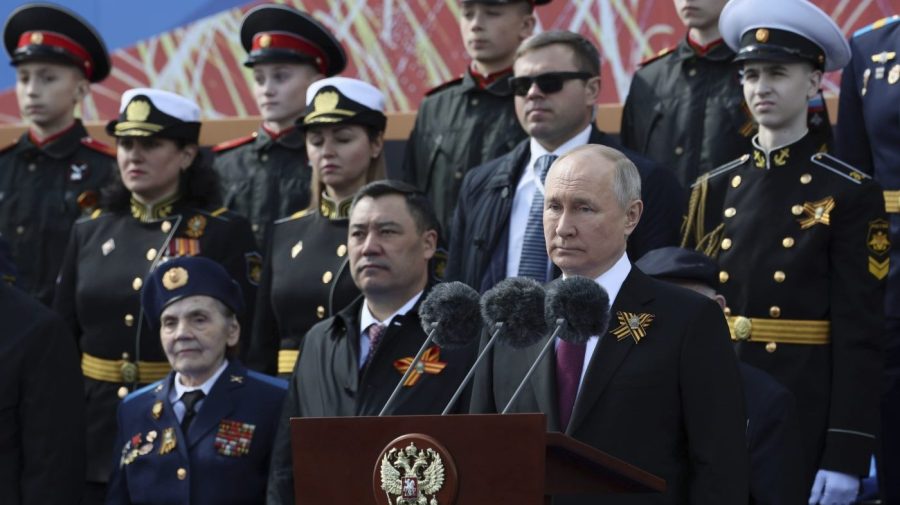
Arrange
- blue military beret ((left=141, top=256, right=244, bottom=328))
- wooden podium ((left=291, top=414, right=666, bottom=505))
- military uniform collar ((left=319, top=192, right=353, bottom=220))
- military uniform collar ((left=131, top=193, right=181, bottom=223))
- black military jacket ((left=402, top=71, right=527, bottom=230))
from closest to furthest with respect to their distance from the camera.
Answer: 1. wooden podium ((left=291, top=414, right=666, bottom=505))
2. blue military beret ((left=141, top=256, right=244, bottom=328))
3. military uniform collar ((left=319, top=192, right=353, bottom=220))
4. black military jacket ((left=402, top=71, right=527, bottom=230))
5. military uniform collar ((left=131, top=193, right=181, bottom=223))

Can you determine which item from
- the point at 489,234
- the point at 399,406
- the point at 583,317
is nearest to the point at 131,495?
the point at 399,406

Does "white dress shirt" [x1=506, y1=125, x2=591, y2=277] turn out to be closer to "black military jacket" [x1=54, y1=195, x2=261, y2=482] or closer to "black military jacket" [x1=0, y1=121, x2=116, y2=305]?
"black military jacket" [x1=54, y1=195, x2=261, y2=482]

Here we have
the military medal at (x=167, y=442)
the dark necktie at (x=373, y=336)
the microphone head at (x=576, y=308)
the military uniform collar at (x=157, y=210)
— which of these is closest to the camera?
the microphone head at (x=576, y=308)

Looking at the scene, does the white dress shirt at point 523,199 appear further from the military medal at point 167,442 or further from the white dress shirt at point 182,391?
the military medal at point 167,442

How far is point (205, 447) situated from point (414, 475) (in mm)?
2521

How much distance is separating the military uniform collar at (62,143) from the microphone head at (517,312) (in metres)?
4.39

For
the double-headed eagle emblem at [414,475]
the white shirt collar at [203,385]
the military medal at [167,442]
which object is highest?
the white shirt collar at [203,385]

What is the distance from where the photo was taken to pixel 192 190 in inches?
260

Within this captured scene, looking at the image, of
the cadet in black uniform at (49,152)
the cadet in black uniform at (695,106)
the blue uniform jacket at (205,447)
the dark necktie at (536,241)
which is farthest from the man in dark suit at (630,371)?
the cadet in black uniform at (49,152)

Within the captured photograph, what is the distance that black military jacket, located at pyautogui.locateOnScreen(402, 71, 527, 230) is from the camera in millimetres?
6477

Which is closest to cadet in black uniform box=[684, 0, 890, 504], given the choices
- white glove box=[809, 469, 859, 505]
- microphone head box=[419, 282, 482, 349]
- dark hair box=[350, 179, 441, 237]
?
white glove box=[809, 469, 859, 505]

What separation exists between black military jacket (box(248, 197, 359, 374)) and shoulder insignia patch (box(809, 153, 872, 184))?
1761mm

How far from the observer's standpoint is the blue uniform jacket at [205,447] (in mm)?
5453

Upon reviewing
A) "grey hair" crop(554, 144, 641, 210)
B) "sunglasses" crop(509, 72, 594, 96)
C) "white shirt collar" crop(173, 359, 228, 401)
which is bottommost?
"white shirt collar" crop(173, 359, 228, 401)
